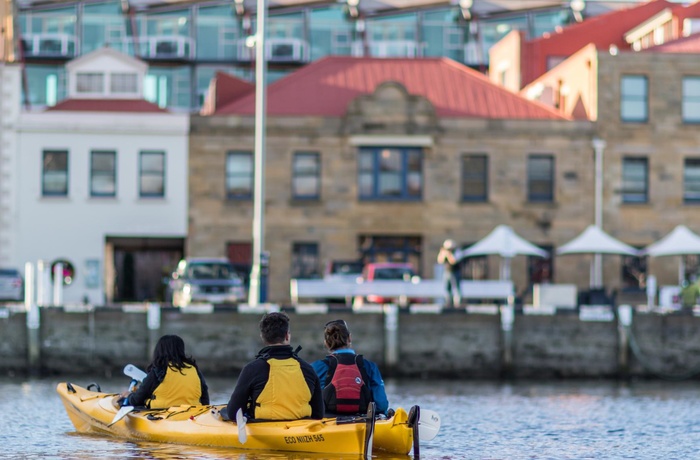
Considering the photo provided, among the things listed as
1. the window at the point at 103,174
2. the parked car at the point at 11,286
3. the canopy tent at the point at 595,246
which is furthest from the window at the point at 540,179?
the parked car at the point at 11,286

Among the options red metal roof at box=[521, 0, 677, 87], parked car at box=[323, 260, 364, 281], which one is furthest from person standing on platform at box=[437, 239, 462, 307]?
red metal roof at box=[521, 0, 677, 87]

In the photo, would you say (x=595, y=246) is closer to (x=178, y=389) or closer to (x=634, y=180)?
(x=634, y=180)

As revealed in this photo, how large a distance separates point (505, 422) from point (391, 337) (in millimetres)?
9523

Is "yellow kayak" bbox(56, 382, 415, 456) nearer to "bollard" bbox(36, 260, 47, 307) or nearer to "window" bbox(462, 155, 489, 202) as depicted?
"bollard" bbox(36, 260, 47, 307)

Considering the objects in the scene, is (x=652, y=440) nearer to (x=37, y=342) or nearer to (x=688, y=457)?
(x=688, y=457)

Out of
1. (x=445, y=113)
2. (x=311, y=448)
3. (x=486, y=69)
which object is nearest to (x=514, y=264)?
(x=445, y=113)

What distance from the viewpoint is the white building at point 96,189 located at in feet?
160

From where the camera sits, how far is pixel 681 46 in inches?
2066

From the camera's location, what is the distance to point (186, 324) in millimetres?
34062

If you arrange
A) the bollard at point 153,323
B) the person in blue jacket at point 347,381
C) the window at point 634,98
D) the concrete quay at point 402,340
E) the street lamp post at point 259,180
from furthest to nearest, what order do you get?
the window at point 634,98 < the street lamp post at point 259,180 < the bollard at point 153,323 < the concrete quay at point 402,340 < the person in blue jacket at point 347,381

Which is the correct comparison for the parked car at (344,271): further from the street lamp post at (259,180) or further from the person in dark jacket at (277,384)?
the person in dark jacket at (277,384)

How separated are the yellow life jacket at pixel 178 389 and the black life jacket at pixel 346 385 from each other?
2164 millimetres

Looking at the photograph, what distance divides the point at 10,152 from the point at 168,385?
103 feet

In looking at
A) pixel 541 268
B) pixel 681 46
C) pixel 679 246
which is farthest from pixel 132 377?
pixel 681 46
